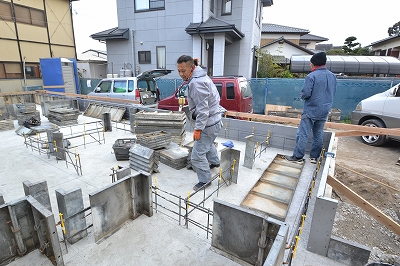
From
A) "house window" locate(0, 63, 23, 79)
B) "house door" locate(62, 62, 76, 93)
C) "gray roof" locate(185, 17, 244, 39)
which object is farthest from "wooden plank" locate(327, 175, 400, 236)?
"house window" locate(0, 63, 23, 79)

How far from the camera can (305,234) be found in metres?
2.63

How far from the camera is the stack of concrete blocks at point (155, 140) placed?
175 inches

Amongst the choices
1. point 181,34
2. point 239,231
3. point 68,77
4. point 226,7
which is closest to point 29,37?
point 68,77

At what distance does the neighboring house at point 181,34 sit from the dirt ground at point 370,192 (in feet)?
26.1

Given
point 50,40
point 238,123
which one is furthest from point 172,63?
point 50,40

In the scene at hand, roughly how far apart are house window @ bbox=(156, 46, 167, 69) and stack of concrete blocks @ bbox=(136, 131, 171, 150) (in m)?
10.1

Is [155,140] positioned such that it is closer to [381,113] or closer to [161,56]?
[381,113]

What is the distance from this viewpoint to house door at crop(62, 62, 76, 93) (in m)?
13.5

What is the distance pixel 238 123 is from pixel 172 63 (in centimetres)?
884

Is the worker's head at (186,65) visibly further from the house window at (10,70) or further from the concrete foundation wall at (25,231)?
the house window at (10,70)

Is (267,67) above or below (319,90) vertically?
above

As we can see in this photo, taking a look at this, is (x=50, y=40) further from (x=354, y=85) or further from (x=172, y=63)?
(x=354, y=85)

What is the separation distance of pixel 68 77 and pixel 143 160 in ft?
42.5

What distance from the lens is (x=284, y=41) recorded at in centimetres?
2070
